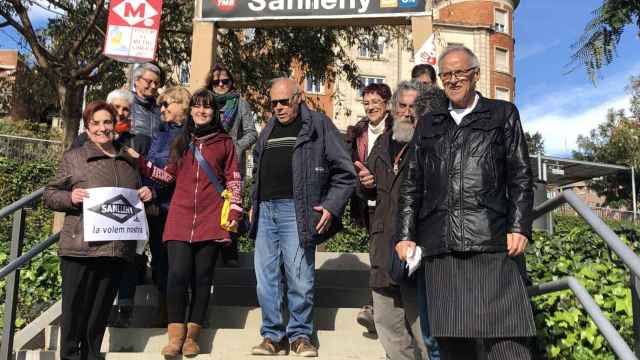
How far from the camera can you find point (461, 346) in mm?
2846

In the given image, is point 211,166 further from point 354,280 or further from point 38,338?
point 354,280

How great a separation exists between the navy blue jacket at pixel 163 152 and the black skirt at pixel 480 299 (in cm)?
242

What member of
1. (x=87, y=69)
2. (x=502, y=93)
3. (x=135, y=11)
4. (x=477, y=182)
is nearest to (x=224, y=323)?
(x=477, y=182)

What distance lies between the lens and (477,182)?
268cm

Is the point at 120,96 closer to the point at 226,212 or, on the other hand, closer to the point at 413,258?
the point at 226,212

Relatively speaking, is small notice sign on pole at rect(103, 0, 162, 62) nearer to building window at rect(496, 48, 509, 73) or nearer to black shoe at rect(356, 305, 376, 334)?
black shoe at rect(356, 305, 376, 334)

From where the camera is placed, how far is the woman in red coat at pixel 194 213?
3.99 meters

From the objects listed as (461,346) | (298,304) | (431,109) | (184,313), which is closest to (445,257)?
(461,346)

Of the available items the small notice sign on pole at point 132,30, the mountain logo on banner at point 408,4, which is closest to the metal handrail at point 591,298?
the mountain logo on banner at point 408,4

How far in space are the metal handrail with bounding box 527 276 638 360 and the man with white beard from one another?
774 mm

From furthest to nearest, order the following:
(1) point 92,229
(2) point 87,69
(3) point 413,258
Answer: (2) point 87,69, (1) point 92,229, (3) point 413,258

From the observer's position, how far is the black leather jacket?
2.65 m

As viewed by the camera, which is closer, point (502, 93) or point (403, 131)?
point (403, 131)

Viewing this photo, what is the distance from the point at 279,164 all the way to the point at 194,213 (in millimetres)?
691
